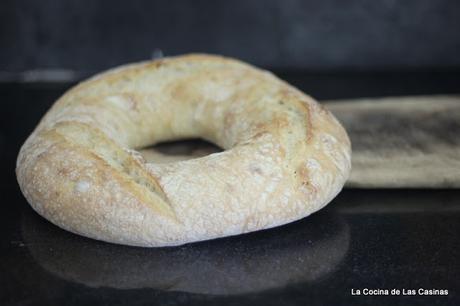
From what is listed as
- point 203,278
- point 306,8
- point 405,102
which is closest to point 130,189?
point 203,278

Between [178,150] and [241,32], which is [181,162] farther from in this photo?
[241,32]

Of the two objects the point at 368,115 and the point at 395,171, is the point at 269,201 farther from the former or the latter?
the point at 368,115

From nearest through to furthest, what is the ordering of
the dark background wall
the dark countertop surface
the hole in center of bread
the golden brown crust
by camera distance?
the dark countertop surface → the golden brown crust → the hole in center of bread → the dark background wall

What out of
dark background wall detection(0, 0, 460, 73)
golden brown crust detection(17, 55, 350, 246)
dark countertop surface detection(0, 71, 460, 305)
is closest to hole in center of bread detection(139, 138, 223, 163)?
golden brown crust detection(17, 55, 350, 246)

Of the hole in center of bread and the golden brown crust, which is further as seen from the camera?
the hole in center of bread

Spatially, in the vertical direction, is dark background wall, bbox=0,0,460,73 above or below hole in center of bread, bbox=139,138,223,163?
above

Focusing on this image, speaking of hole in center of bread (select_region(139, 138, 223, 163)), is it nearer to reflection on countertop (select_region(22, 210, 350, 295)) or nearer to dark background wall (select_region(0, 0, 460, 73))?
reflection on countertop (select_region(22, 210, 350, 295))
